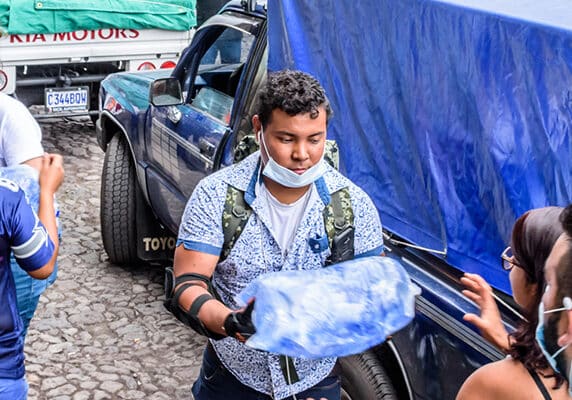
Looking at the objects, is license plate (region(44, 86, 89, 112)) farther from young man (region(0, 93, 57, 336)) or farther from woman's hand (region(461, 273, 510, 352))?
woman's hand (region(461, 273, 510, 352))

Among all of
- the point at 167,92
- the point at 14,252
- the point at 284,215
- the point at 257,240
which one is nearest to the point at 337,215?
the point at 284,215

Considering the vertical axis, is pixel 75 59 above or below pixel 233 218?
below

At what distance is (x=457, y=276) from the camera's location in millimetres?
3906

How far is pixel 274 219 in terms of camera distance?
3107mm

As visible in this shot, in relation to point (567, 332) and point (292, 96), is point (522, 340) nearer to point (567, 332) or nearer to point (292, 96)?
point (567, 332)

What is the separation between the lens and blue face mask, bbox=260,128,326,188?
3.06 metres

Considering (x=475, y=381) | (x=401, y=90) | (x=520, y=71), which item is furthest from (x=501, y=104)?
(x=475, y=381)

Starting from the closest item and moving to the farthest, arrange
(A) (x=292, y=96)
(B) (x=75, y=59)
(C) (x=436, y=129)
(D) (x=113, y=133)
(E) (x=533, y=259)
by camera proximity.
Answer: (E) (x=533, y=259) < (A) (x=292, y=96) < (C) (x=436, y=129) < (D) (x=113, y=133) < (B) (x=75, y=59)

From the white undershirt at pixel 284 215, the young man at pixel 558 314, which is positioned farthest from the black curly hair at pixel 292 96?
the young man at pixel 558 314

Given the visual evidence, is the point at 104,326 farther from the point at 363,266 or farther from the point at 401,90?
the point at 363,266

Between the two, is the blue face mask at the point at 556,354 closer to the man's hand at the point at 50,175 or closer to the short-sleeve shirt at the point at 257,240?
the short-sleeve shirt at the point at 257,240

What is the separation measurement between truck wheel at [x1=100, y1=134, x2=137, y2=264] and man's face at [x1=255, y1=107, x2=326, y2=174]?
3.72 metres

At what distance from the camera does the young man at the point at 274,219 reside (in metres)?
3.03

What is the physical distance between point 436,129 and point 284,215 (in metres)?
1.06
